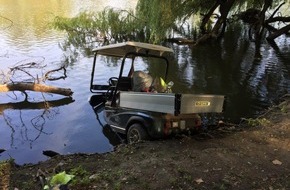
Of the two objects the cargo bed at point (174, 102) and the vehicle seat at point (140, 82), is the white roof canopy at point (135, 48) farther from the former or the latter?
the cargo bed at point (174, 102)

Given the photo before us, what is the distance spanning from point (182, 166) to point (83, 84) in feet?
25.3

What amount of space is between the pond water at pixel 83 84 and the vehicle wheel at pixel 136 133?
77 cm

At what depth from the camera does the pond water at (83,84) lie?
8344mm

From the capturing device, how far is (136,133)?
7.24 meters

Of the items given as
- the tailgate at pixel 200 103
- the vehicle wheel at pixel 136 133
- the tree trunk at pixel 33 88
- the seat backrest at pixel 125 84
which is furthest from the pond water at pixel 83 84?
the tailgate at pixel 200 103

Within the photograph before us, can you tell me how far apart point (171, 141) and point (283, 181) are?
2.20 metres

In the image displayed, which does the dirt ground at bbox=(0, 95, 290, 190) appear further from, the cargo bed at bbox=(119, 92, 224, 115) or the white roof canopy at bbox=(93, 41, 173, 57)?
the white roof canopy at bbox=(93, 41, 173, 57)

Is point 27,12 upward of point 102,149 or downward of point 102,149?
upward

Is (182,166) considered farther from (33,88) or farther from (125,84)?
(33,88)

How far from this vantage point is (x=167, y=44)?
20.7m

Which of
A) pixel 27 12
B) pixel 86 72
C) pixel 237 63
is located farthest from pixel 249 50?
pixel 27 12

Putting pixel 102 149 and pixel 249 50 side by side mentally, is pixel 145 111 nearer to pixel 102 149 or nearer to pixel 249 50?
pixel 102 149

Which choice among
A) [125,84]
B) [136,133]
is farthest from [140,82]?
[136,133]

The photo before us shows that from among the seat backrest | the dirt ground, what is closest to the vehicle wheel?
the dirt ground
